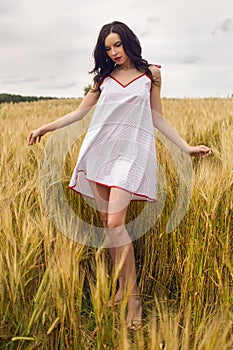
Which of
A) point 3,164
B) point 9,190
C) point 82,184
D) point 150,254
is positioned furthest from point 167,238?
point 3,164

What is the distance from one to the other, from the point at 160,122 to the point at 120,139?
268 mm

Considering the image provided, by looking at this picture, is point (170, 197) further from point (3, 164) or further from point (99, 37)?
point (3, 164)

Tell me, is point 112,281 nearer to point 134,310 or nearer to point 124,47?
point 134,310

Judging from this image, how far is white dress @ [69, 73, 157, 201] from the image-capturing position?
157 centimetres

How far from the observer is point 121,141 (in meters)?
1.60

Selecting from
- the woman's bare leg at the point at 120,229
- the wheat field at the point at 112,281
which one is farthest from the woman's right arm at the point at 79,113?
the woman's bare leg at the point at 120,229

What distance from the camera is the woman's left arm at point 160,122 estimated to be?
1.71 meters

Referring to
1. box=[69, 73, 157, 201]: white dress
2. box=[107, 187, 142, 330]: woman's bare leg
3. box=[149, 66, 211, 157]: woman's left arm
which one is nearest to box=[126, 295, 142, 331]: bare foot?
box=[107, 187, 142, 330]: woman's bare leg

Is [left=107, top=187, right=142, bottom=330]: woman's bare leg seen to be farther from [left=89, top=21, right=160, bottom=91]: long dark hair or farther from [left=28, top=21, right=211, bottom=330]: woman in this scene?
[left=89, top=21, right=160, bottom=91]: long dark hair

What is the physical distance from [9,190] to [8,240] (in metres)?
0.49

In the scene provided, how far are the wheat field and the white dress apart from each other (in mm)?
143

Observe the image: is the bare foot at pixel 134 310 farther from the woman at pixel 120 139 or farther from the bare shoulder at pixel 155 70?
the bare shoulder at pixel 155 70

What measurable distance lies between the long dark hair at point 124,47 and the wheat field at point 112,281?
0.42 metres

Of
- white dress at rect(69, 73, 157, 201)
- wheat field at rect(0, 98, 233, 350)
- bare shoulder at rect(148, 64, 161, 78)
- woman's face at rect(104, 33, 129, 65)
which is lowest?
wheat field at rect(0, 98, 233, 350)
